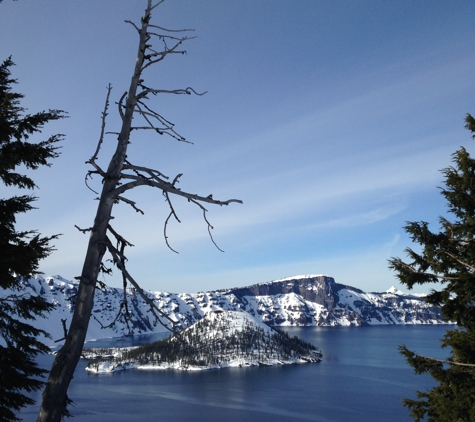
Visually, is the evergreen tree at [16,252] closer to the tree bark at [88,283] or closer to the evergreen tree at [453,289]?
the tree bark at [88,283]

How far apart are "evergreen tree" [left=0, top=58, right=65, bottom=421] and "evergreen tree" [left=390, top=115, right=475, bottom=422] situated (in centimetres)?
1086

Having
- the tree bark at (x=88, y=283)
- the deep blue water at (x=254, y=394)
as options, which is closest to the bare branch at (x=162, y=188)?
the tree bark at (x=88, y=283)

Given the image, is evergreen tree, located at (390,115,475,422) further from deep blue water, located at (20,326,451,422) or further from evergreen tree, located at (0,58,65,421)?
deep blue water, located at (20,326,451,422)

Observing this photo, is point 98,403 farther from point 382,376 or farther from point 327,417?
point 382,376

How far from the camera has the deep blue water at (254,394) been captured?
80812mm

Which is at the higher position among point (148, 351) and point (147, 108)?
point (147, 108)

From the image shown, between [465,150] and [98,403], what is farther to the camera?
[98,403]

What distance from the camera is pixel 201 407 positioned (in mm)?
90250

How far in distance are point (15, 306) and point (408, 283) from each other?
11970mm

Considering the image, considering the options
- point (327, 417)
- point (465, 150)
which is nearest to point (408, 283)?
point (465, 150)

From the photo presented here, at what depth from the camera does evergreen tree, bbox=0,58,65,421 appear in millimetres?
8836

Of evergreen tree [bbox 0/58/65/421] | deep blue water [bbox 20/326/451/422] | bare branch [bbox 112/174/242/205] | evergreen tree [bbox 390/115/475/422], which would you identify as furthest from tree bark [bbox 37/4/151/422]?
deep blue water [bbox 20/326/451/422]

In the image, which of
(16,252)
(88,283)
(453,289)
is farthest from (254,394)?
(88,283)

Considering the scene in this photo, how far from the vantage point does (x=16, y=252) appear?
875 centimetres
